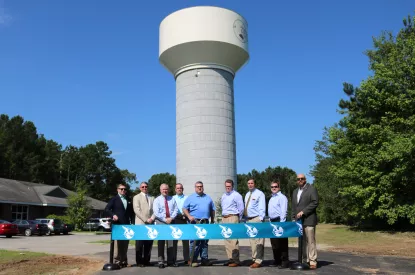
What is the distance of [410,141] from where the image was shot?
20.1m

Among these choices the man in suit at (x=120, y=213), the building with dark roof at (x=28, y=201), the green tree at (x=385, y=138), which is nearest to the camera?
the man in suit at (x=120, y=213)

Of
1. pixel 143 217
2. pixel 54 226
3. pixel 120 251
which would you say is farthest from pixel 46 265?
pixel 54 226

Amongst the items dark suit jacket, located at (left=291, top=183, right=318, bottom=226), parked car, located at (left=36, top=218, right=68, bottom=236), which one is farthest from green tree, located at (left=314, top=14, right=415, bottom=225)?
parked car, located at (left=36, top=218, right=68, bottom=236)

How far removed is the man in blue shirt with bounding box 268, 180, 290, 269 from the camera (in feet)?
30.3

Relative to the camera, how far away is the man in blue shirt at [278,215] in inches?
364

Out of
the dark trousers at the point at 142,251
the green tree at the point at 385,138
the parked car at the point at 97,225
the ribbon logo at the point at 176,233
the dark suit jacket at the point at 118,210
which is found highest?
the green tree at the point at 385,138

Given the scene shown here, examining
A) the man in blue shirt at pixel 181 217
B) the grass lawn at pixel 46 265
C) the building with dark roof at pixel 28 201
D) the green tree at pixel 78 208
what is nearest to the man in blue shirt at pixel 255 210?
the man in blue shirt at pixel 181 217

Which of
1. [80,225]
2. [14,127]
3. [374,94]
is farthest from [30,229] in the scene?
[14,127]

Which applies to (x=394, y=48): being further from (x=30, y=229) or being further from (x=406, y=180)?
(x=30, y=229)

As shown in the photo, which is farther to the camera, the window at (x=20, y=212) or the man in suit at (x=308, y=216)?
the window at (x=20, y=212)

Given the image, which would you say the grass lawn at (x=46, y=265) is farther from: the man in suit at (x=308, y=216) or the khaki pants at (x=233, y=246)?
the man in suit at (x=308, y=216)

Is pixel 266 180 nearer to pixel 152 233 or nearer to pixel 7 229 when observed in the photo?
pixel 7 229

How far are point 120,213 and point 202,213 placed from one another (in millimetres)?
2003

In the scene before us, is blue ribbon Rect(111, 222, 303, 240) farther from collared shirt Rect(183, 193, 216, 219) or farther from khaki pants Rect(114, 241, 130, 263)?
collared shirt Rect(183, 193, 216, 219)
